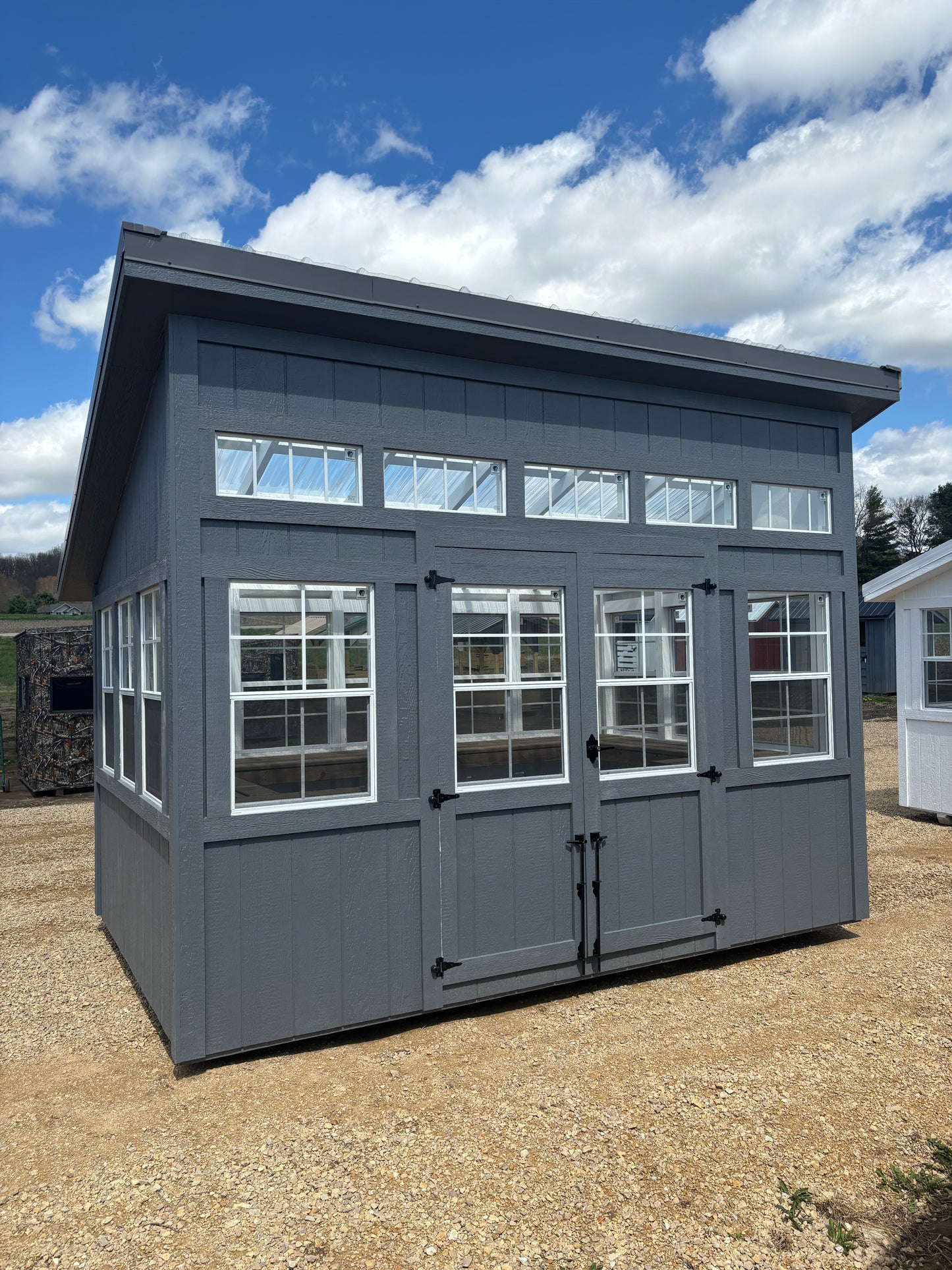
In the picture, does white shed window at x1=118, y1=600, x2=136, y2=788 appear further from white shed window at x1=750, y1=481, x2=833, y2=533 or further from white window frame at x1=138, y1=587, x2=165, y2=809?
white shed window at x1=750, y1=481, x2=833, y2=533

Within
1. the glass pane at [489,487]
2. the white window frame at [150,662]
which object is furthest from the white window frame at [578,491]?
the white window frame at [150,662]

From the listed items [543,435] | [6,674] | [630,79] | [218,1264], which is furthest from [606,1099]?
[6,674]

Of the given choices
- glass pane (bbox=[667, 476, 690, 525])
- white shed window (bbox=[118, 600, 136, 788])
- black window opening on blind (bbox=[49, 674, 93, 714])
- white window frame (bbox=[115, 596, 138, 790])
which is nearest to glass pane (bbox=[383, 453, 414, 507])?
glass pane (bbox=[667, 476, 690, 525])

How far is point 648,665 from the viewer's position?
16.4 ft

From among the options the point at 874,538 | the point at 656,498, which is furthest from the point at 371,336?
the point at 874,538

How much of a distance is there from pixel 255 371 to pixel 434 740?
2.09 meters

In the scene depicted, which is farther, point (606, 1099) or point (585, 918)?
point (585, 918)

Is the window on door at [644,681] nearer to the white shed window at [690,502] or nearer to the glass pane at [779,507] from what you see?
the white shed window at [690,502]

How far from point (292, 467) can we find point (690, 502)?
258cm

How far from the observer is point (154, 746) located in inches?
184

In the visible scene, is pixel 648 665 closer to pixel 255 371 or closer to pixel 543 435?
pixel 543 435

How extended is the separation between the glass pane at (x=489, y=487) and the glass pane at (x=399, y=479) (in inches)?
16.1

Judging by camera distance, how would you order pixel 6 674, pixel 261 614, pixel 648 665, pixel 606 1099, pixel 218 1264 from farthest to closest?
pixel 6 674, pixel 648 665, pixel 261 614, pixel 606 1099, pixel 218 1264

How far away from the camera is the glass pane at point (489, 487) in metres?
4.68
